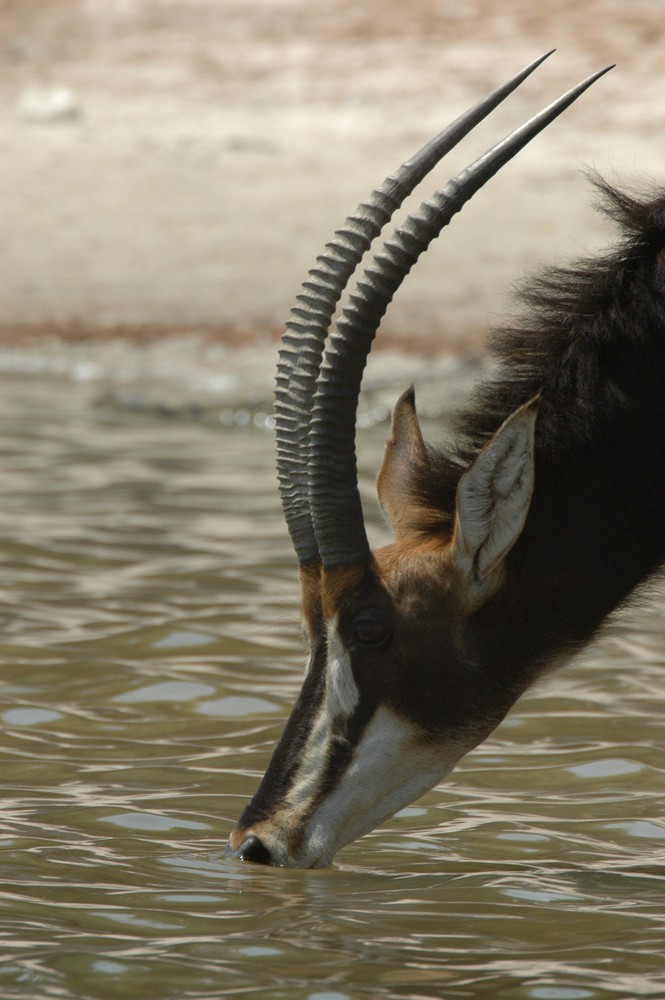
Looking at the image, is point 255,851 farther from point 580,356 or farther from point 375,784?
point 580,356

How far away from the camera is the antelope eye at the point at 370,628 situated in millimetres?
5281

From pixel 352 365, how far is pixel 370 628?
0.81 metres

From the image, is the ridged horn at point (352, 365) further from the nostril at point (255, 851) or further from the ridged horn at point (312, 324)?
the nostril at point (255, 851)

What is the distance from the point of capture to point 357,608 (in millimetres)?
5293

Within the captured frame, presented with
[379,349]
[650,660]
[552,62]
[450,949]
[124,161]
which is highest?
[552,62]

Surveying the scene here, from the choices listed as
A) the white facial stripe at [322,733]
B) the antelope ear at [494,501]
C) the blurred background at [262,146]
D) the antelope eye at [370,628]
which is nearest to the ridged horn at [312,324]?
the antelope eye at [370,628]

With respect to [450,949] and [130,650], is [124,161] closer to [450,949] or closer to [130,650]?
[130,650]

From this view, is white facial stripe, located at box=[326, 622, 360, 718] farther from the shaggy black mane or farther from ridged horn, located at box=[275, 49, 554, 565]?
the shaggy black mane

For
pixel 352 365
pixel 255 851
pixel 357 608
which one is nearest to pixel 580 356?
pixel 352 365

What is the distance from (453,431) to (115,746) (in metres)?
2.14

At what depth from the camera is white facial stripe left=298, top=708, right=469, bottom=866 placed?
529cm

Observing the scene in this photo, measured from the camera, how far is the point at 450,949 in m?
A: 4.69

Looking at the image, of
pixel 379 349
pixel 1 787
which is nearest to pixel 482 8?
pixel 379 349

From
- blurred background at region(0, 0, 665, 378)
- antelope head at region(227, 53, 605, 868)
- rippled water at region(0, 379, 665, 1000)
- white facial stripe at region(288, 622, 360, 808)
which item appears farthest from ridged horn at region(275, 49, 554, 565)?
blurred background at region(0, 0, 665, 378)
